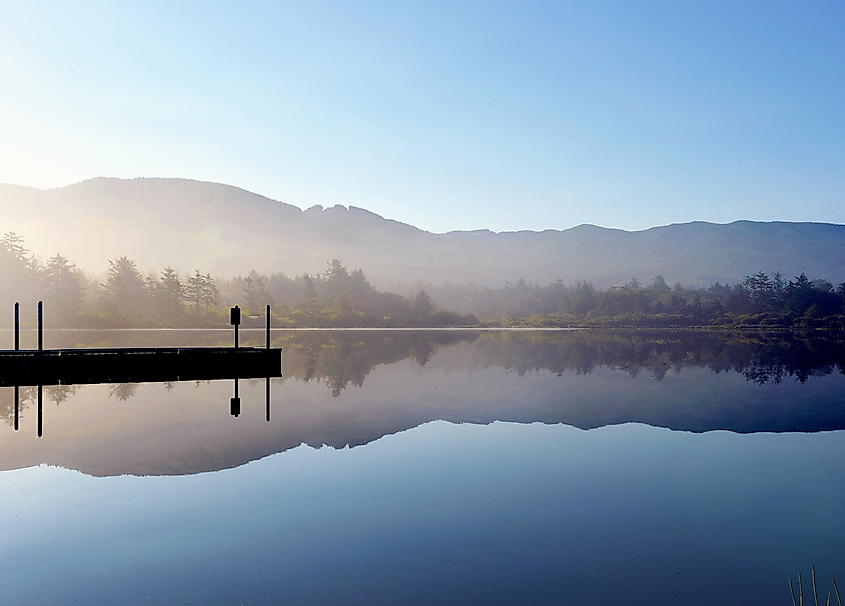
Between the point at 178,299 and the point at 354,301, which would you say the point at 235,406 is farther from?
the point at 354,301

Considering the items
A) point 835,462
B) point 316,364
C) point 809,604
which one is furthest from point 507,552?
point 316,364

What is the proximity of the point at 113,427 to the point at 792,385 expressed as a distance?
24.3 metres

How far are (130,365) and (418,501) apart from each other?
73.9ft

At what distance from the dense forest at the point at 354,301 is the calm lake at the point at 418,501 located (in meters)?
86.4

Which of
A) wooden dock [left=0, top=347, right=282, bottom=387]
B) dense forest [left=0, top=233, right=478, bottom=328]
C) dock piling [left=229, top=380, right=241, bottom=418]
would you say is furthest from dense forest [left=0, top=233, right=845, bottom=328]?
dock piling [left=229, top=380, right=241, bottom=418]

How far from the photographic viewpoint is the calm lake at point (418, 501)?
696 centimetres

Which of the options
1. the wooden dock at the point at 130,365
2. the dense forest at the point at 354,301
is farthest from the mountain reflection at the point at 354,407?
the dense forest at the point at 354,301

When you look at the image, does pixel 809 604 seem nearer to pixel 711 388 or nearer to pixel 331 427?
pixel 331 427

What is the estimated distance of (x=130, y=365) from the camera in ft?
93.6

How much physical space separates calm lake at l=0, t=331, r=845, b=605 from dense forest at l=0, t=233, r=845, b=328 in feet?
284

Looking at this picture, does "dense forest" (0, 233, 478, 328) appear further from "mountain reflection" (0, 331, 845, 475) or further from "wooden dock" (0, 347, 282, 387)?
"mountain reflection" (0, 331, 845, 475)

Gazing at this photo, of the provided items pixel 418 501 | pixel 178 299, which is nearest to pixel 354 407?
pixel 418 501

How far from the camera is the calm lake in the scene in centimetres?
696

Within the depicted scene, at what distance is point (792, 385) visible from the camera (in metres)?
26.0
